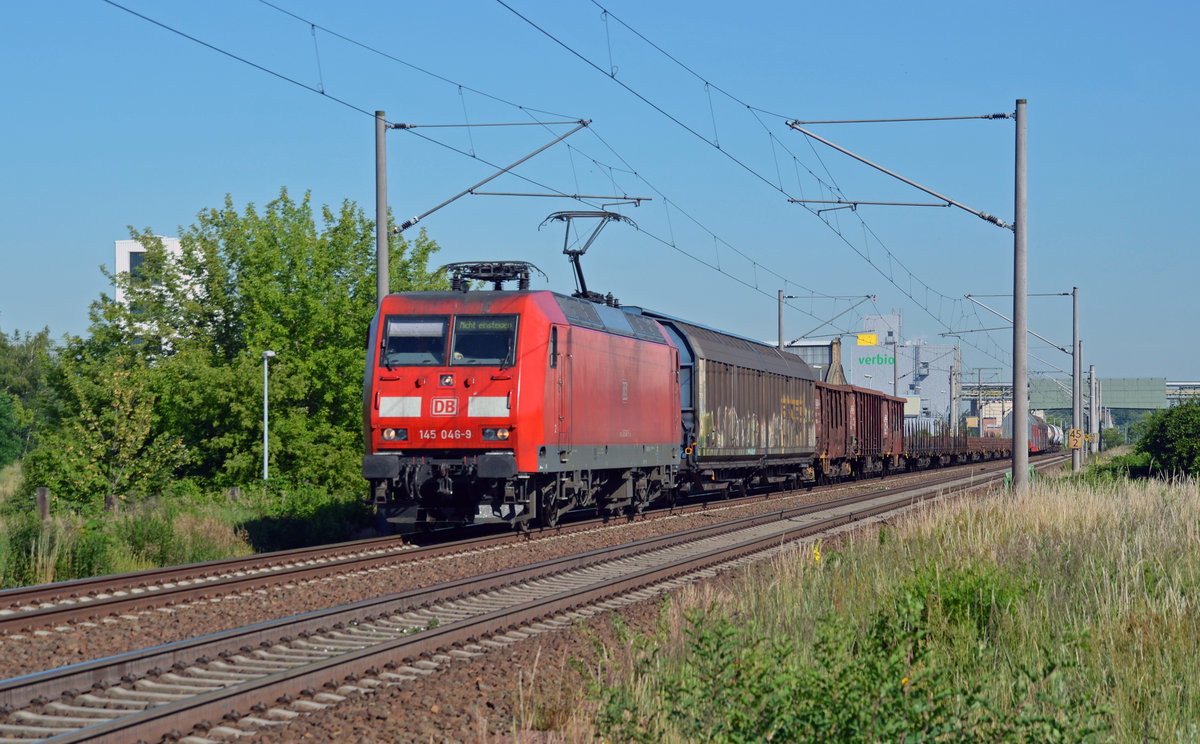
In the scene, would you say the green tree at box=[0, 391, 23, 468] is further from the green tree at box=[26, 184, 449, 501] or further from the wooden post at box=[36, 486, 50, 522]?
the wooden post at box=[36, 486, 50, 522]

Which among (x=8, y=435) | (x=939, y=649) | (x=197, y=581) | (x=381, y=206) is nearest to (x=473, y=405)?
(x=381, y=206)

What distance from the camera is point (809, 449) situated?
33.5 metres

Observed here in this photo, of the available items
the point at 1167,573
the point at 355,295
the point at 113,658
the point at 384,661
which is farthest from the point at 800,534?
the point at 355,295

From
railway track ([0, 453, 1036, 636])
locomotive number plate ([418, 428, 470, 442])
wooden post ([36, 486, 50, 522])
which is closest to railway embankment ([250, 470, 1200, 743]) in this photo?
railway track ([0, 453, 1036, 636])

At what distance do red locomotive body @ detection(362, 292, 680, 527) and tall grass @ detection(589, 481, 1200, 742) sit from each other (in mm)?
4479

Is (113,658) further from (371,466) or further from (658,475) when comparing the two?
(658,475)

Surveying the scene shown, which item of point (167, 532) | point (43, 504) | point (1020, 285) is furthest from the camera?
point (1020, 285)

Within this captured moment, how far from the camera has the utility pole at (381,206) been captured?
1739 centimetres

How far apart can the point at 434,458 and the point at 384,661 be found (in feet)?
26.6

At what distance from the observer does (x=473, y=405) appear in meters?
16.2

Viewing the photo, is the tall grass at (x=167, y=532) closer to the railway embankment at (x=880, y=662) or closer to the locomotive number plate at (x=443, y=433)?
the locomotive number plate at (x=443, y=433)

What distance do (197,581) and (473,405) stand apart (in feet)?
16.2

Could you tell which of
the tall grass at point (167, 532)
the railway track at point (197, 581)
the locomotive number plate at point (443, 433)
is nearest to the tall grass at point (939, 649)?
the railway track at point (197, 581)

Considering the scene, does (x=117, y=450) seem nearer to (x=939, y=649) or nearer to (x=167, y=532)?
(x=167, y=532)
